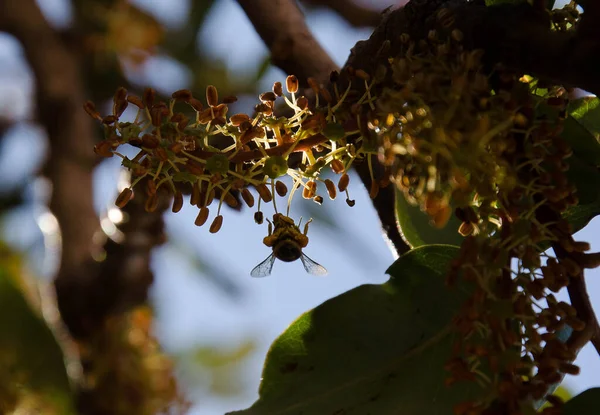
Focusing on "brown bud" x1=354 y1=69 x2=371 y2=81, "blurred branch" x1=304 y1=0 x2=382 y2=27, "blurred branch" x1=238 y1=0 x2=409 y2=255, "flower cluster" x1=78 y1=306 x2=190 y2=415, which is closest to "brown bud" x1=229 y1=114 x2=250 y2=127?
"brown bud" x1=354 y1=69 x2=371 y2=81

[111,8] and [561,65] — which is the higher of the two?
[111,8]

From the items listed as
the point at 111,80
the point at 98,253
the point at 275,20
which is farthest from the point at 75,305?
the point at 111,80

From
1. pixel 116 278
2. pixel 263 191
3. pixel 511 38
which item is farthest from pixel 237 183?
pixel 116 278

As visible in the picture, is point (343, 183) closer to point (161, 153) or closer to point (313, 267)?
point (161, 153)

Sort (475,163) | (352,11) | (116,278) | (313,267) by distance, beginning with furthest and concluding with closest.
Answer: (352,11) → (116,278) → (313,267) → (475,163)

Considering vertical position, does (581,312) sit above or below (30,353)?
below

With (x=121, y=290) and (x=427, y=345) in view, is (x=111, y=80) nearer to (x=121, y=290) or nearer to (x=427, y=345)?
(x=121, y=290)

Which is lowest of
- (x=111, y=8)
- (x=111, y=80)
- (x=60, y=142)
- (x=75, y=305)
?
(x=75, y=305)
